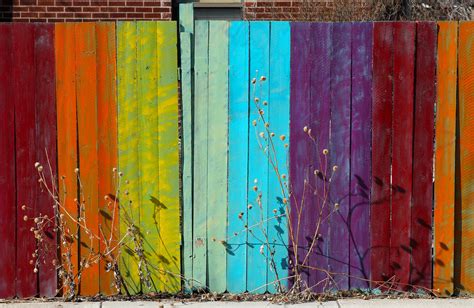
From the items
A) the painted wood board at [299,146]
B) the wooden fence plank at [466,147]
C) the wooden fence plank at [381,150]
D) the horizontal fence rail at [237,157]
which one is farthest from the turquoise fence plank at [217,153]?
the wooden fence plank at [466,147]

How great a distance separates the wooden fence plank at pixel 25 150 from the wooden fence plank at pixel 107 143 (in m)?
0.48

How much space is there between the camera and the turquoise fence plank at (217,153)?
555 cm

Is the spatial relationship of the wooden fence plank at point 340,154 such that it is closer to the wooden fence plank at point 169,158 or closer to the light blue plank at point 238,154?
the light blue plank at point 238,154

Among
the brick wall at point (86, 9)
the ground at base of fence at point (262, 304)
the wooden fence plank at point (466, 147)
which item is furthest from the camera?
the brick wall at point (86, 9)

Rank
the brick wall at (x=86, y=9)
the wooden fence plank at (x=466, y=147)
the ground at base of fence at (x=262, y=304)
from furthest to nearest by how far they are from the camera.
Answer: the brick wall at (x=86, y=9), the wooden fence plank at (x=466, y=147), the ground at base of fence at (x=262, y=304)

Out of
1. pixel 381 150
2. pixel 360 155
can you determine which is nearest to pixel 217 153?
pixel 360 155

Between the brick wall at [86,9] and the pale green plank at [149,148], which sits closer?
the pale green plank at [149,148]

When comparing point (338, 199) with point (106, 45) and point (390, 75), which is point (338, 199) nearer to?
point (390, 75)

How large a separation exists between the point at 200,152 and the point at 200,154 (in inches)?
0.6

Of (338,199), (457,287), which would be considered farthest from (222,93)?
(457,287)

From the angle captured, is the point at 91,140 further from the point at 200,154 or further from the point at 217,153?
the point at 217,153

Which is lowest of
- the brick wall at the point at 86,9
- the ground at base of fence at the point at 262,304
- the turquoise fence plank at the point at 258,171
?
Answer: the ground at base of fence at the point at 262,304

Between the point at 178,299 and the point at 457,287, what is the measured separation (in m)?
2.07

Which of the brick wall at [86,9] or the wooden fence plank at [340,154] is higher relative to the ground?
the brick wall at [86,9]
